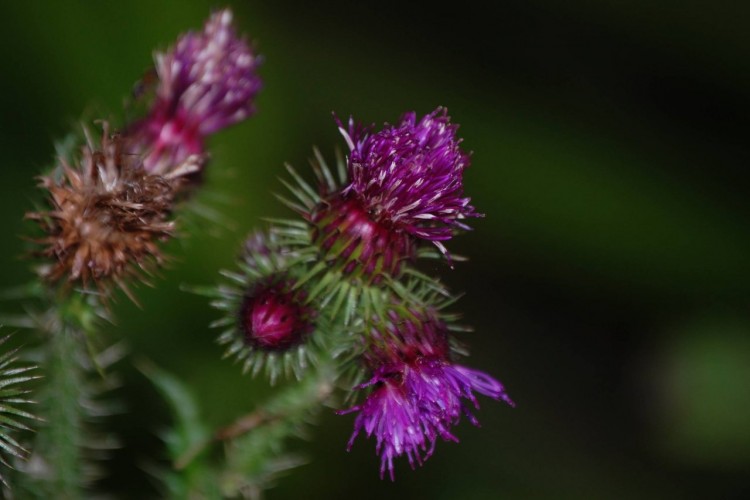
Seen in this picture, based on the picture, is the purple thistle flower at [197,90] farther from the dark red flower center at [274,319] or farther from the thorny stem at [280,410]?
the thorny stem at [280,410]

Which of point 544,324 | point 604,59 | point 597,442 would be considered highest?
point 604,59

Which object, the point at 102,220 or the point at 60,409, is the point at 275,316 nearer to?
the point at 102,220

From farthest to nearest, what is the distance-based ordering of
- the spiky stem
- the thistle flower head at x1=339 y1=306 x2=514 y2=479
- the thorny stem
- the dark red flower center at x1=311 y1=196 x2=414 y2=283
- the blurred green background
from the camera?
the blurred green background
the thorny stem
the spiky stem
the dark red flower center at x1=311 y1=196 x2=414 y2=283
the thistle flower head at x1=339 y1=306 x2=514 y2=479

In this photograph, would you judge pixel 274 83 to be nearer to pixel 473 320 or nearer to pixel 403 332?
pixel 473 320

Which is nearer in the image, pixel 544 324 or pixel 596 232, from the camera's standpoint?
pixel 596 232

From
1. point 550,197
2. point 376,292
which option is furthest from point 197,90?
point 550,197

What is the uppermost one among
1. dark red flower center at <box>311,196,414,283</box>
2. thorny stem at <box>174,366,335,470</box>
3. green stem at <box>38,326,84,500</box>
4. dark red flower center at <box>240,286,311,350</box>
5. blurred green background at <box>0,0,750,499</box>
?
blurred green background at <box>0,0,750,499</box>

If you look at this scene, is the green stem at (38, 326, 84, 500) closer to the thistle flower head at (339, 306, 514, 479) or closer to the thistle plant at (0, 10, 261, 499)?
the thistle plant at (0, 10, 261, 499)

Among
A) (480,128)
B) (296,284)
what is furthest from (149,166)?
(480,128)

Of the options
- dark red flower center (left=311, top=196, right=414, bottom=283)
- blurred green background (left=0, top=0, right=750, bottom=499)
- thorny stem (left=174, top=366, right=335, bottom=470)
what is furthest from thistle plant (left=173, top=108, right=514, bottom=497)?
blurred green background (left=0, top=0, right=750, bottom=499)
